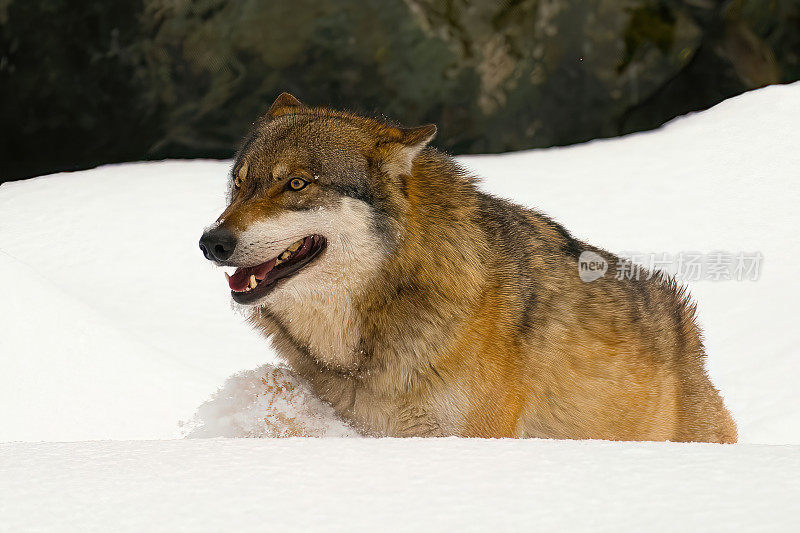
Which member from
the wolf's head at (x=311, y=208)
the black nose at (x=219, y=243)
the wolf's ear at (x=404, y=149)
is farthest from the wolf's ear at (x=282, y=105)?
the black nose at (x=219, y=243)

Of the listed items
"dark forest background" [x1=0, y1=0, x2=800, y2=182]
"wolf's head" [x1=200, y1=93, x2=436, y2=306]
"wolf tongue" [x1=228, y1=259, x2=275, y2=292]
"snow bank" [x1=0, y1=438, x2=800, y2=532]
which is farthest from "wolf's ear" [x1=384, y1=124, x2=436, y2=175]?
"dark forest background" [x1=0, y1=0, x2=800, y2=182]

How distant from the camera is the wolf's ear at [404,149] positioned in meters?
3.46

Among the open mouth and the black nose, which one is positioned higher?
the black nose

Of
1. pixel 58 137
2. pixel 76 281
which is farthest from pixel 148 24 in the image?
pixel 76 281

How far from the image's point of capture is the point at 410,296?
3.40 meters

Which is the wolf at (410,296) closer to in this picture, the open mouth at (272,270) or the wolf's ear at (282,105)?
the open mouth at (272,270)

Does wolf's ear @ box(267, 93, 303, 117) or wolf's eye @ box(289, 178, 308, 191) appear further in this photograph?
wolf's ear @ box(267, 93, 303, 117)

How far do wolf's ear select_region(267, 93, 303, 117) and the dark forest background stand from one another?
167 inches

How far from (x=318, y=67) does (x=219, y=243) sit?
5874 millimetres

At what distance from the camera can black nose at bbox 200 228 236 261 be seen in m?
3.08

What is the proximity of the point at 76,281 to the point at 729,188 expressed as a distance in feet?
17.4

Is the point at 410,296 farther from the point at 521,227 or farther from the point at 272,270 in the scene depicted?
the point at 521,227

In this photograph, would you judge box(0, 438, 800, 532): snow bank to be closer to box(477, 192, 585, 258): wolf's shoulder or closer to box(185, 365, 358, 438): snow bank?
box(185, 365, 358, 438): snow bank

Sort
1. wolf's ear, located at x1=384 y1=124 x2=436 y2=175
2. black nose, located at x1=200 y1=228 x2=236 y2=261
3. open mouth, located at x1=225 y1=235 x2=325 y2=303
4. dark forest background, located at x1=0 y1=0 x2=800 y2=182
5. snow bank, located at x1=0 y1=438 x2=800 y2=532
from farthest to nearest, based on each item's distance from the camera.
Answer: dark forest background, located at x1=0 y1=0 x2=800 y2=182
wolf's ear, located at x1=384 y1=124 x2=436 y2=175
open mouth, located at x1=225 y1=235 x2=325 y2=303
black nose, located at x1=200 y1=228 x2=236 y2=261
snow bank, located at x1=0 y1=438 x2=800 y2=532
